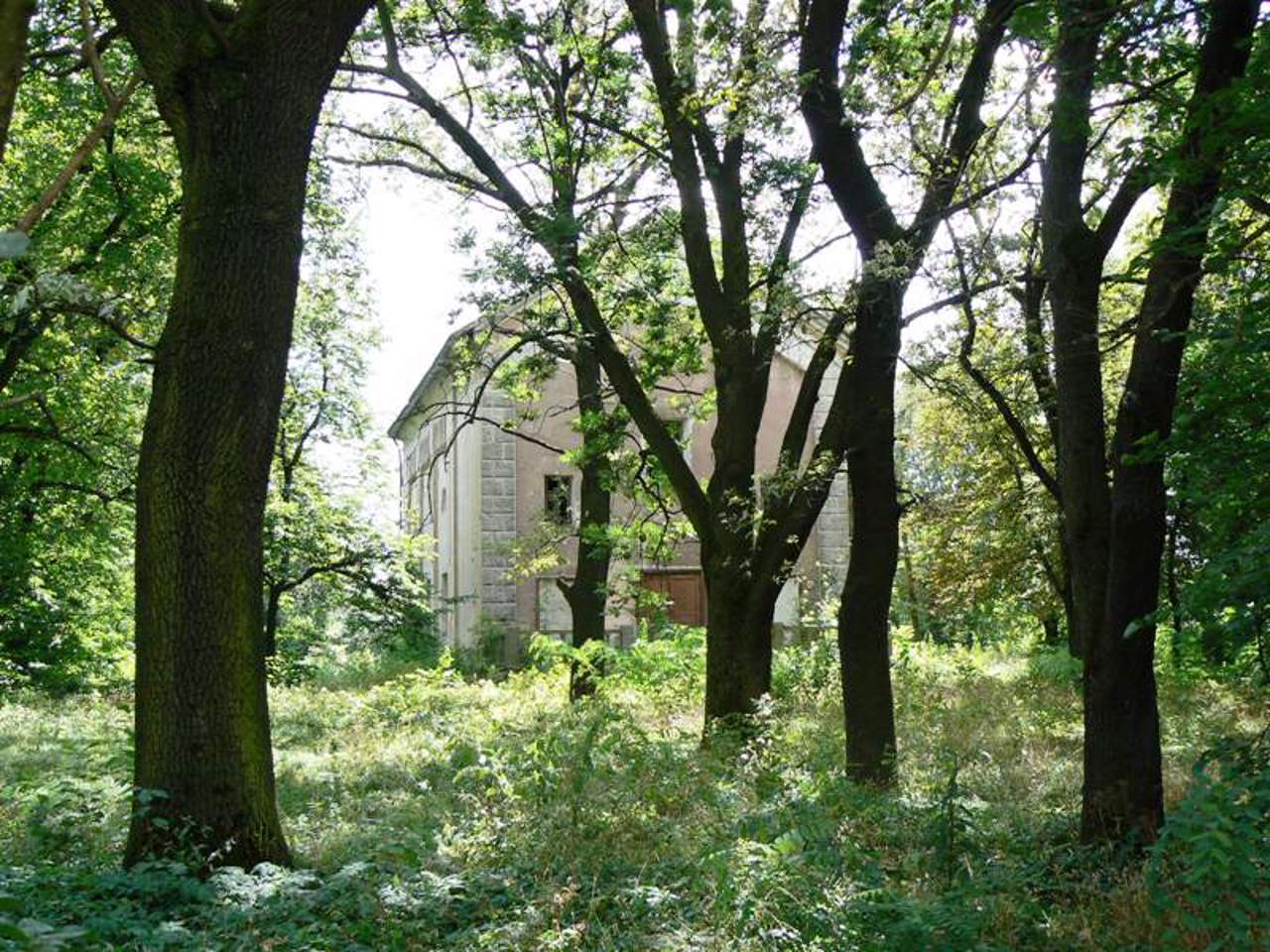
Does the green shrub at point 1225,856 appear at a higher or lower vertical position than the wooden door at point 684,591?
lower

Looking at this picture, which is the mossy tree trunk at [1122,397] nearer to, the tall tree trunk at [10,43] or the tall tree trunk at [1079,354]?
the tall tree trunk at [1079,354]

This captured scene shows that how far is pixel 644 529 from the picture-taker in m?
16.9

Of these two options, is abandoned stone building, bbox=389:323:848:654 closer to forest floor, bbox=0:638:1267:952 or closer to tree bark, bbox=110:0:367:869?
forest floor, bbox=0:638:1267:952

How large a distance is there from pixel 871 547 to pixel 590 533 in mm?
6632

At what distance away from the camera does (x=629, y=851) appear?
295 inches

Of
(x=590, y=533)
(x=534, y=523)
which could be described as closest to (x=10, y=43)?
(x=590, y=533)

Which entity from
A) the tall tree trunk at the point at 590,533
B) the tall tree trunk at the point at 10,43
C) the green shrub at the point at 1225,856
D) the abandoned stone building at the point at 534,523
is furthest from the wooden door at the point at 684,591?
the tall tree trunk at the point at 10,43

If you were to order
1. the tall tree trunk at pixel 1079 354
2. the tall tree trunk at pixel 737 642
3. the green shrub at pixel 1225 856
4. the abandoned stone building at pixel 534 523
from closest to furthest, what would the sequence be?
the green shrub at pixel 1225 856, the tall tree trunk at pixel 1079 354, the tall tree trunk at pixel 737 642, the abandoned stone building at pixel 534 523

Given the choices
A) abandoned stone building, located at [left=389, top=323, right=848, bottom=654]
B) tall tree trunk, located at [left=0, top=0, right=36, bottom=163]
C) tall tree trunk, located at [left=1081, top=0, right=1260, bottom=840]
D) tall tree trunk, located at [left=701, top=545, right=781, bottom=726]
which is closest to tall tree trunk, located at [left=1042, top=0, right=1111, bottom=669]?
tall tree trunk, located at [left=1081, top=0, right=1260, bottom=840]

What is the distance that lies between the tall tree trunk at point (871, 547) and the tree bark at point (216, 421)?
5.21 metres

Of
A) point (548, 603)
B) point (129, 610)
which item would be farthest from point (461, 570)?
point (129, 610)

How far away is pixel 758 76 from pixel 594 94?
508 centimetres

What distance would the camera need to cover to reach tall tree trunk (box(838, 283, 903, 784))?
1073cm

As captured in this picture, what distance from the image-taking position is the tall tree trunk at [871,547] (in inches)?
423
